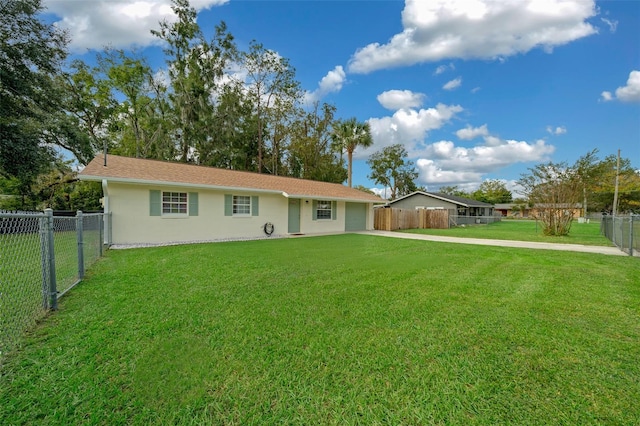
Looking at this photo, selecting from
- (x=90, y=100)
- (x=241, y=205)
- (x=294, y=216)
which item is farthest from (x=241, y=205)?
(x=90, y=100)

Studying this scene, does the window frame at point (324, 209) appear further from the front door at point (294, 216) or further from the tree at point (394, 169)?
the tree at point (394, 169)

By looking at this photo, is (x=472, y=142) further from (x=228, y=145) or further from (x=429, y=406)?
(x=429, y=406)

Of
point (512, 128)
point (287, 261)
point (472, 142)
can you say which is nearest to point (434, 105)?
point (512, 128)

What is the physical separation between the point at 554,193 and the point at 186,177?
733 inches

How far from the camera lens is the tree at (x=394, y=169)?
146 ft

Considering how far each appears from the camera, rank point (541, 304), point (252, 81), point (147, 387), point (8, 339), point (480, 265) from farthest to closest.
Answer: point (252, 81) → point (480, 265) → point (541, 304) → point (8, 339) → point (147, 387)

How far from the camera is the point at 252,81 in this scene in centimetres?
2562

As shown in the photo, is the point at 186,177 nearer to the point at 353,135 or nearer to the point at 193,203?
the point at 193,203

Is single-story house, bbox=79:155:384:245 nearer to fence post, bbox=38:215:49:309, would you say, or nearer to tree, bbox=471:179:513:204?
fence post, bbox=38:215:49:309

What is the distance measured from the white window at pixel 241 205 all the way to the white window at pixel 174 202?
2149mm

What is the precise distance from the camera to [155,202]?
417 inches

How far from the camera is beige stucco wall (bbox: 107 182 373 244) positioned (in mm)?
10055

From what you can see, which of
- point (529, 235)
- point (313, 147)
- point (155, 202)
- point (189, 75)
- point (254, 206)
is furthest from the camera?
point (313, 147)

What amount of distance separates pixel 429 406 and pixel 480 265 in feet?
19.8
